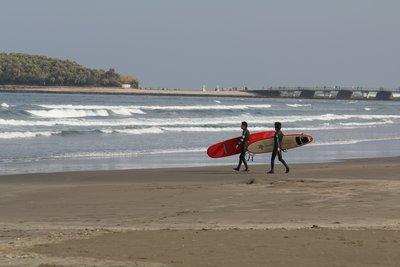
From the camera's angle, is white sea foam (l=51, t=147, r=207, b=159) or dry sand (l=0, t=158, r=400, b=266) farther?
white sea foam (l=51, t=147, r=207, b=159)

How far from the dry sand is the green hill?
6080 inches

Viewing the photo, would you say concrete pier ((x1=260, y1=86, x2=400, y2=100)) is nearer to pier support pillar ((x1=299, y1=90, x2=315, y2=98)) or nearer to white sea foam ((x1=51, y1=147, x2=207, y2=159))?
pier support pillar ((x1=299, y1=90, x2=315, y2=98))

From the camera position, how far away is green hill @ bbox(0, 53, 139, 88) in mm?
170000

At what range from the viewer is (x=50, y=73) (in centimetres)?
17862

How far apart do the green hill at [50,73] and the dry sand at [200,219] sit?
15444cm

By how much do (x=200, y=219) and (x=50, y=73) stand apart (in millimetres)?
171197

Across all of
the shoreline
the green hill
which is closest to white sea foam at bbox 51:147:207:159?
the shoreline

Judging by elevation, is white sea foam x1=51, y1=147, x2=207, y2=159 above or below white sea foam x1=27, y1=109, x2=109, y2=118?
above

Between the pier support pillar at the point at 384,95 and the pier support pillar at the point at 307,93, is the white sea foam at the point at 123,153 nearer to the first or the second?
the pier support pillar at the point at 384,95

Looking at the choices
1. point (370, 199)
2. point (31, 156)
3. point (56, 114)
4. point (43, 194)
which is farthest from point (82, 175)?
point (56, 114)

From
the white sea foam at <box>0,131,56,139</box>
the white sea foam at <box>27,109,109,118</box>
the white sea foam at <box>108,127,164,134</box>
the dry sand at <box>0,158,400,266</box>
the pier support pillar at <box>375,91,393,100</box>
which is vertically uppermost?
the dry sand at <box>0,158,400,266</box>

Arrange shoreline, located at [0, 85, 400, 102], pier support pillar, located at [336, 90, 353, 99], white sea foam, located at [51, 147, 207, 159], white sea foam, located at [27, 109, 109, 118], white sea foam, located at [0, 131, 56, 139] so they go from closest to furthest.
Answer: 1. white sea foam, located at [51, 147, 207, 159]
2. white sea foam, located at [0, 131, 56, 139]
3. white sea foam, located at [27, 109, 109, 118]
4. shoreline, located at [0, 85, 400, 102]
5. pier support pillar, located at [336, 90, 353, 99]

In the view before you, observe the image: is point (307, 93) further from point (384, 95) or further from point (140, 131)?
point (140, 131)

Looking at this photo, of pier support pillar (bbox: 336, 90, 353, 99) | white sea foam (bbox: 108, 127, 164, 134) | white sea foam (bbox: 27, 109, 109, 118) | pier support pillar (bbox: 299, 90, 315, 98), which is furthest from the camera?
pier support pillar (bbox: 299, 90, 315, 98)
